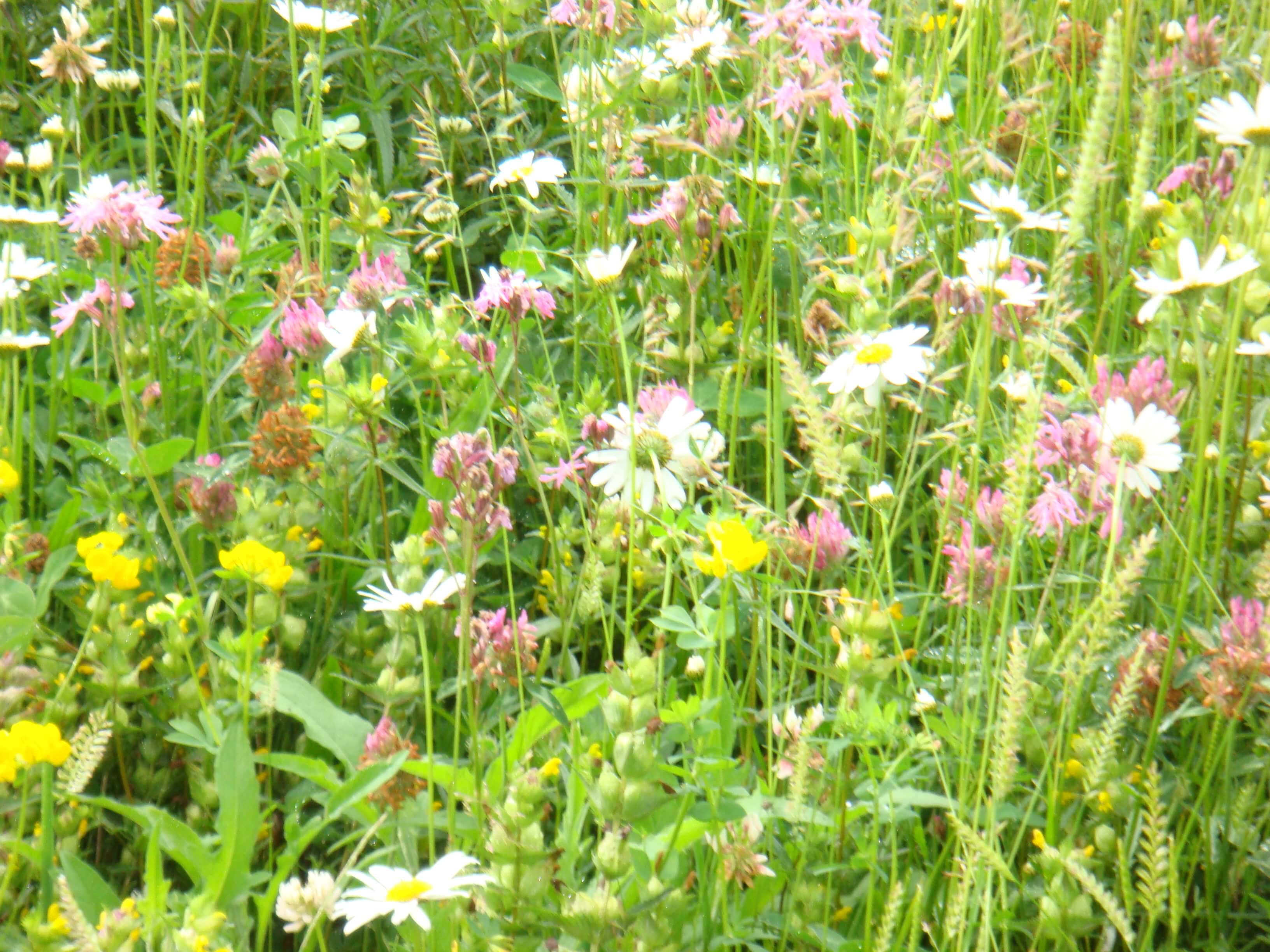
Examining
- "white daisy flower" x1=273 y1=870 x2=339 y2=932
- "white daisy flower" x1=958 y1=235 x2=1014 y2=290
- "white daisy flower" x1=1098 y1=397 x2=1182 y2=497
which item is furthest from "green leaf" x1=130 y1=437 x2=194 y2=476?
"white daisy flower" x1=1098 y1=397 x2=1182 y2=497

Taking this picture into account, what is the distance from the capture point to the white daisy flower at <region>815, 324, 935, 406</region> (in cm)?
131

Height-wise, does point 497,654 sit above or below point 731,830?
above

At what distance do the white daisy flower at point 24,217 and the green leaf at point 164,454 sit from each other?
1.52 ft

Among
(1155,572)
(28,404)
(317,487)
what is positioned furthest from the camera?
(28,404)

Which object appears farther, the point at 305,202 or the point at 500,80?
the point at 500,80

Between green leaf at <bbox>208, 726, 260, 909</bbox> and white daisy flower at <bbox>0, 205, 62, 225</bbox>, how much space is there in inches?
40.1

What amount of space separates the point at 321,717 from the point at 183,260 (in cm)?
91

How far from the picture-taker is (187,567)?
3.99 ft

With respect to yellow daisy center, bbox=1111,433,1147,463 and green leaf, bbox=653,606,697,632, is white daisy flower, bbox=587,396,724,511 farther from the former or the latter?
yellow daisy center, bbox=1111,433,1147,463

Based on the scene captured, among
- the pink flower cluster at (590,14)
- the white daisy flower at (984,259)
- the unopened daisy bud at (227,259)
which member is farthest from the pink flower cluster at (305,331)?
the white daisy flower at (984,259)

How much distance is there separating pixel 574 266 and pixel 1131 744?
1.08m

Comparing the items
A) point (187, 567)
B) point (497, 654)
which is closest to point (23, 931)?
point (187, 567)

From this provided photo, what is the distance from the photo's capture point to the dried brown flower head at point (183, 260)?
1.85 meters

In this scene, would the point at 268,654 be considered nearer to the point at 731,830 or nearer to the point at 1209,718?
the point at 731,830
